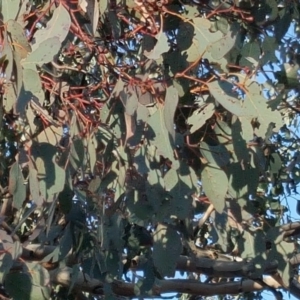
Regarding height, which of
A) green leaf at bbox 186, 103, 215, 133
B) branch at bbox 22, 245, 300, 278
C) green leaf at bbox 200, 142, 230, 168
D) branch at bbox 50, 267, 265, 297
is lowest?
branch at bbox 50, 267, 265, 297

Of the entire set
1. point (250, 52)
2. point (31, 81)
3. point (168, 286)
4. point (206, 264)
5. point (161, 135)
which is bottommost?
point (168, 286)

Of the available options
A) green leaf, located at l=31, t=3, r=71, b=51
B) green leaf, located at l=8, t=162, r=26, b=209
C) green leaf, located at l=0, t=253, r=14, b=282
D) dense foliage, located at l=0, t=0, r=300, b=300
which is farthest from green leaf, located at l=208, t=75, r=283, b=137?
green leaf, located at l=0, t=253, r=14, b=282

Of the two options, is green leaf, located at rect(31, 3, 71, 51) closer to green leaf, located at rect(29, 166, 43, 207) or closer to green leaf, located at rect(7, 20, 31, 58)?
green leaf, located at rect(7, 20, 31, 58)

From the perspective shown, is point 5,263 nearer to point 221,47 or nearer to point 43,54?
point 43,54

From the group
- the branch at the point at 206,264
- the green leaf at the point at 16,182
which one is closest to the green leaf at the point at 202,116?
the green leaf at the point at 16,182

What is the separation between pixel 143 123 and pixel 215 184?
0.91 feet

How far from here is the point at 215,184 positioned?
2365 mm

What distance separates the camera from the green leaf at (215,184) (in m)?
2.36

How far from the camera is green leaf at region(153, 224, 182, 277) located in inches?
98.4

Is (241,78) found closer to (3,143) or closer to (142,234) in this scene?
(142,234)

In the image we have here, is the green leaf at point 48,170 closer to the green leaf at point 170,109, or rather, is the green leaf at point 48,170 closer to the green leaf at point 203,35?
the green leaf at point 170,109

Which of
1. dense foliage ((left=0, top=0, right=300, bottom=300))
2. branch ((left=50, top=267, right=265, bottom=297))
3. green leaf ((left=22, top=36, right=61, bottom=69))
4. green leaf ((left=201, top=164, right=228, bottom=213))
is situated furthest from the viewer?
branch ((left=50, top=267, right=265, bottom=297))

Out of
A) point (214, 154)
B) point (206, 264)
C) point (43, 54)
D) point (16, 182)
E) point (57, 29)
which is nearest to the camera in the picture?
point (43, 54)

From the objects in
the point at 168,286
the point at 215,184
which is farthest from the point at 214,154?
the point at 168,286
